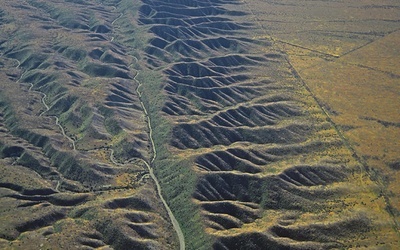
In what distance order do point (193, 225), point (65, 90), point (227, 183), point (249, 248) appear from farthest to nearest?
point (65, 90), point (227, 183), point (193, 225), point (249, 248)

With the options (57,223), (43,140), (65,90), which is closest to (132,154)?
(43,140)

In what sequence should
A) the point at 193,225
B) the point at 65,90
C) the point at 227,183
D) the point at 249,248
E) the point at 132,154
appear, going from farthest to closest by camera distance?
1. the point at 65,90
2. the point at 132,154
3. the point at 227,183
4. the point at 193,225
5. the point at 249,248

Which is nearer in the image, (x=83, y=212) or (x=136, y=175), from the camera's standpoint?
(x=83, y=212)

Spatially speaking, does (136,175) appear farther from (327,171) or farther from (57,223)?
(327,171)

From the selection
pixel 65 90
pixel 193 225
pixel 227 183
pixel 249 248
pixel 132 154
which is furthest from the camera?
pixel 65 90

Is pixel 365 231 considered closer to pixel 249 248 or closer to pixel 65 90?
pixel 249 248

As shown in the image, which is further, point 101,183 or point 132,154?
point 132,154

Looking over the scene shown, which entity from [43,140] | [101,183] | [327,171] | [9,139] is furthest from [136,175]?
[327,171]

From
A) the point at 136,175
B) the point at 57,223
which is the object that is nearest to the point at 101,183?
the point at 136,175
